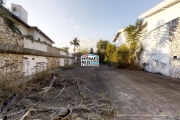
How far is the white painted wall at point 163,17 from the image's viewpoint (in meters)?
8.87

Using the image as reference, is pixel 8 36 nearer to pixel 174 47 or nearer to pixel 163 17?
pixel 174 47

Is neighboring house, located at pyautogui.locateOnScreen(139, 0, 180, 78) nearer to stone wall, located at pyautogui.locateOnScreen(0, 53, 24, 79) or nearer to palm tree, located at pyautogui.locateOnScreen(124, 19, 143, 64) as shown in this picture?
palm tree, located at pyautogui.locateOnScreen(124, 19, 143, 64)

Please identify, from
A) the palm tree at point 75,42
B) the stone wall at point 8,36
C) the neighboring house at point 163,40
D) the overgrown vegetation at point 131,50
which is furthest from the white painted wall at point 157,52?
the palm tree at point 75,42

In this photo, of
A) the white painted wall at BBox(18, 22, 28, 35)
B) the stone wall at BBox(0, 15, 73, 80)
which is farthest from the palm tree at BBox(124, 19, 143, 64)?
the white painted wall at BBox(18, 22, 28, 35)

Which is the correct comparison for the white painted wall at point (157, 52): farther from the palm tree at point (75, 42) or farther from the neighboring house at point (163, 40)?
the palm tree at point (75, 42)

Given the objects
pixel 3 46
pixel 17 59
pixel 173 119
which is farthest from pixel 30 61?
pixel 173 119

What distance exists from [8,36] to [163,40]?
10921 mm

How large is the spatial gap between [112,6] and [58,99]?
1203 cm

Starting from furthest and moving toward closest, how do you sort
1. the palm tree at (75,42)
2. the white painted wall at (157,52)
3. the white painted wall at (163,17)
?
the palm tree at (75,42), the white painted wall at (157,52), the white painted wall at (163,17)

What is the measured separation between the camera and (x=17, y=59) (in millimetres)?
5477

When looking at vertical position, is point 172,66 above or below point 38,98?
above

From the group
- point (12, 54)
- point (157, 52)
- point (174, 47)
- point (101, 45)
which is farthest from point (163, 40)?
point (101, 45)

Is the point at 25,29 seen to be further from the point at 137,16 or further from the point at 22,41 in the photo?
the point at 137,16

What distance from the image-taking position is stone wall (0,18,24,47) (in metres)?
4.49
